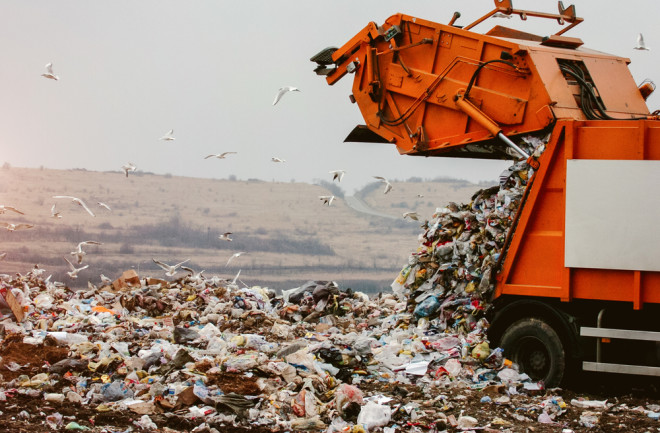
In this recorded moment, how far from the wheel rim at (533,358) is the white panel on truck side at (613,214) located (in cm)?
88

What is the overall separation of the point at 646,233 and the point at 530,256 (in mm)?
1059

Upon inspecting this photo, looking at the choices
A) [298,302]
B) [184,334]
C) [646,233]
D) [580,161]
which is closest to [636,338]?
[646,233]

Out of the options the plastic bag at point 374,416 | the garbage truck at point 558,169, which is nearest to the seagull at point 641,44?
the garbage truck at point 558,169

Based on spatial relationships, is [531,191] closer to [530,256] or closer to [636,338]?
[530,256]

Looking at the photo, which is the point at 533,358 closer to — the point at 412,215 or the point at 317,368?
the point at 317,368

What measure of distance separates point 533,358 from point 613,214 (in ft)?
5.15

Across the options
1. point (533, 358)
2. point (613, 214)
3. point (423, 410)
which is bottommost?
point (423, 410)

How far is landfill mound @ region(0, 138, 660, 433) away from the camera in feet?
19.0

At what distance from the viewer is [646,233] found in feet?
20.3

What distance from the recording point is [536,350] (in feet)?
22.7

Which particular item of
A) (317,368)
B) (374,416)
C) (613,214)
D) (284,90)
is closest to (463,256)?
(613,214)

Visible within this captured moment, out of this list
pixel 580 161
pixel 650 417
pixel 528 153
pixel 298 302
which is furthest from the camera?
pixel 298 302

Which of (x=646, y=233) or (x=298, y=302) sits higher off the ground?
(x=646, y=233)

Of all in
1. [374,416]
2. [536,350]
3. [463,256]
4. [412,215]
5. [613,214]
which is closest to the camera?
[374,416]
